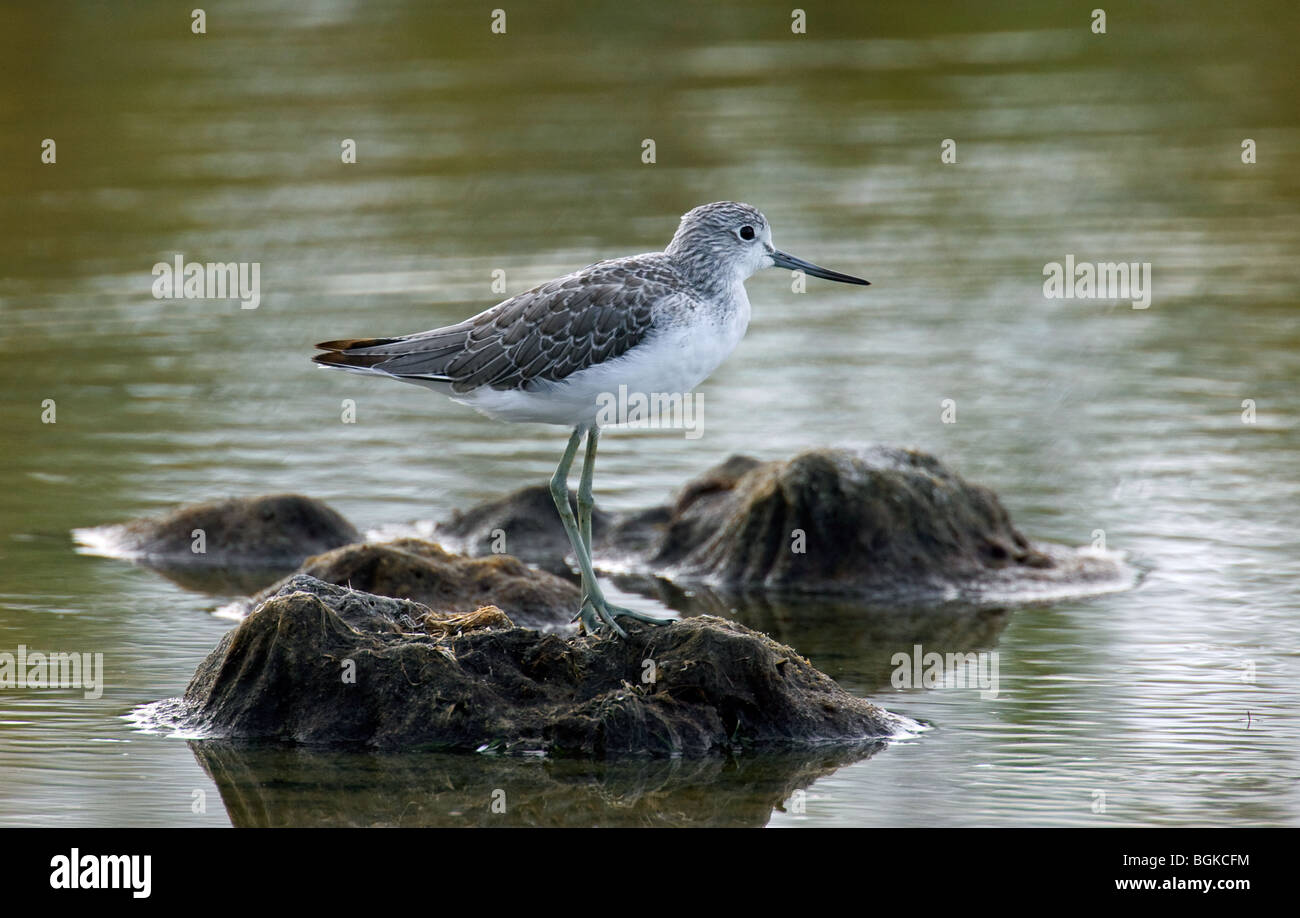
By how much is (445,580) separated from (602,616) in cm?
197

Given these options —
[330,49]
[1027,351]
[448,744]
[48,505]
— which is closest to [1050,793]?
[448,744]

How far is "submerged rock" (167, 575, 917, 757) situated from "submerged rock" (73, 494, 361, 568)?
4008 mm

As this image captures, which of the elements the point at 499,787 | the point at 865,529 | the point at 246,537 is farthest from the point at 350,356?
the point at 865,529

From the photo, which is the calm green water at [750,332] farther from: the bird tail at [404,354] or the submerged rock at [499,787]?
the bird tail at [404,354]

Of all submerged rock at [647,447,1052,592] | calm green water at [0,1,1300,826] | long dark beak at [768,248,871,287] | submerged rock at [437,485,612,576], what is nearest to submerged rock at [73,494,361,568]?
calm green water at [0,1,1300,826]

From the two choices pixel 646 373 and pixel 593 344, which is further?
pixel 593 344

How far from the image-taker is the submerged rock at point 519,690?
30.6ft

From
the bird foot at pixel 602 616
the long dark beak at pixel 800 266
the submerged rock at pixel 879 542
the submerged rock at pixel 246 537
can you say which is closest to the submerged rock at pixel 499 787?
the bird foot at pixel 602 616

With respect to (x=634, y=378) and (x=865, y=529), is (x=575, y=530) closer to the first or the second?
(x=634, y=378)

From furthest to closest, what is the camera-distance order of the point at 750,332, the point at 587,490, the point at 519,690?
the point at 750,332
the point at 587,490
the point at 519,690

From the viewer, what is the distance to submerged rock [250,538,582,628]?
11.5 metres

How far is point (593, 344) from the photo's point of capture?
32.0 ft

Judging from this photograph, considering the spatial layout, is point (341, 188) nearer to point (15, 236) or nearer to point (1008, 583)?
point (15, 236)

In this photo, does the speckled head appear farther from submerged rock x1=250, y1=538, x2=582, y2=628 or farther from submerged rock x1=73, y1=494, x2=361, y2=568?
submerged rock x1=73, y1=494, x2=361, y2=568
